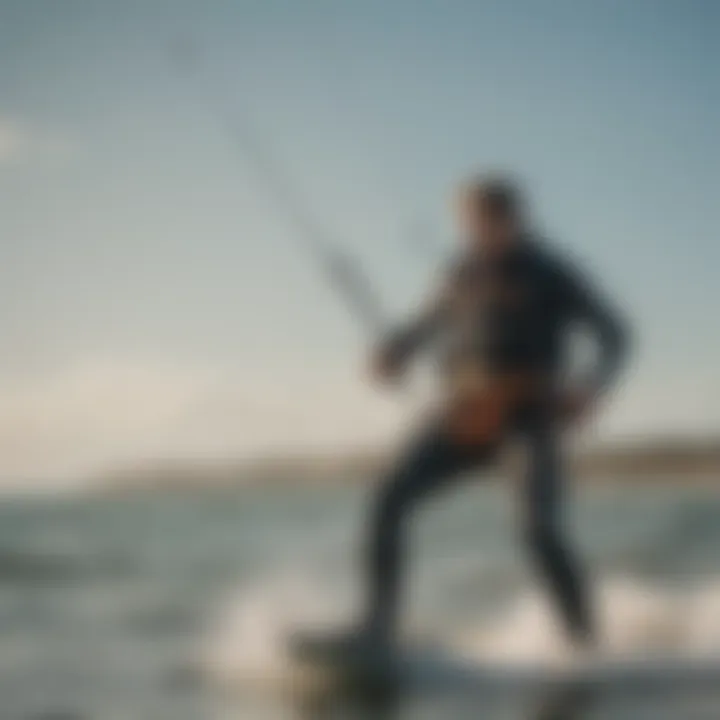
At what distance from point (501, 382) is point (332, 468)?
0.32 metres

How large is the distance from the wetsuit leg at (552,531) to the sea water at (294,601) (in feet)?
0.13

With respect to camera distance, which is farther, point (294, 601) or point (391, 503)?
point (294, 601)

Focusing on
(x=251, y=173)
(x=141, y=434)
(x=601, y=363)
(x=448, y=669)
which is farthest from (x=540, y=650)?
(x=251, y=173)

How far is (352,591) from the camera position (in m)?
2.22

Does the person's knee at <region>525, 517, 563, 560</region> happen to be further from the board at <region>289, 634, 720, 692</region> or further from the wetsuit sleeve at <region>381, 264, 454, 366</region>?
the wetsuit sleeve at <region>381, 264, 454, 366</region>

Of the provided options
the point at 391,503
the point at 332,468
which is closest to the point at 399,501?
the point at 391,503

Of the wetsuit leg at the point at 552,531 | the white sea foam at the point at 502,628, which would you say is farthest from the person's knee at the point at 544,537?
the white sea foam at the point at 502,628

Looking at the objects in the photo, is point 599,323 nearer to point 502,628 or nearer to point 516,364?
point 516,364

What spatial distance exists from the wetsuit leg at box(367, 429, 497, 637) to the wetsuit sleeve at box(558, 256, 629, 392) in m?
0.21

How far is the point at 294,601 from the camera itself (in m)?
2.29

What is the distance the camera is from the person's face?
2139 mm

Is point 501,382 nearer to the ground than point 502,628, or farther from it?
farther from it

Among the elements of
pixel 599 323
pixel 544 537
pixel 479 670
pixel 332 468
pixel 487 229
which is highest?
pixel 487 229

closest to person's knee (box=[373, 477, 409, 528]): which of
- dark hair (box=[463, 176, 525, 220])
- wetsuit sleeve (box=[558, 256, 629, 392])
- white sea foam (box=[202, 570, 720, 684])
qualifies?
white sea foam (box=[202, 570, 720, 684])
